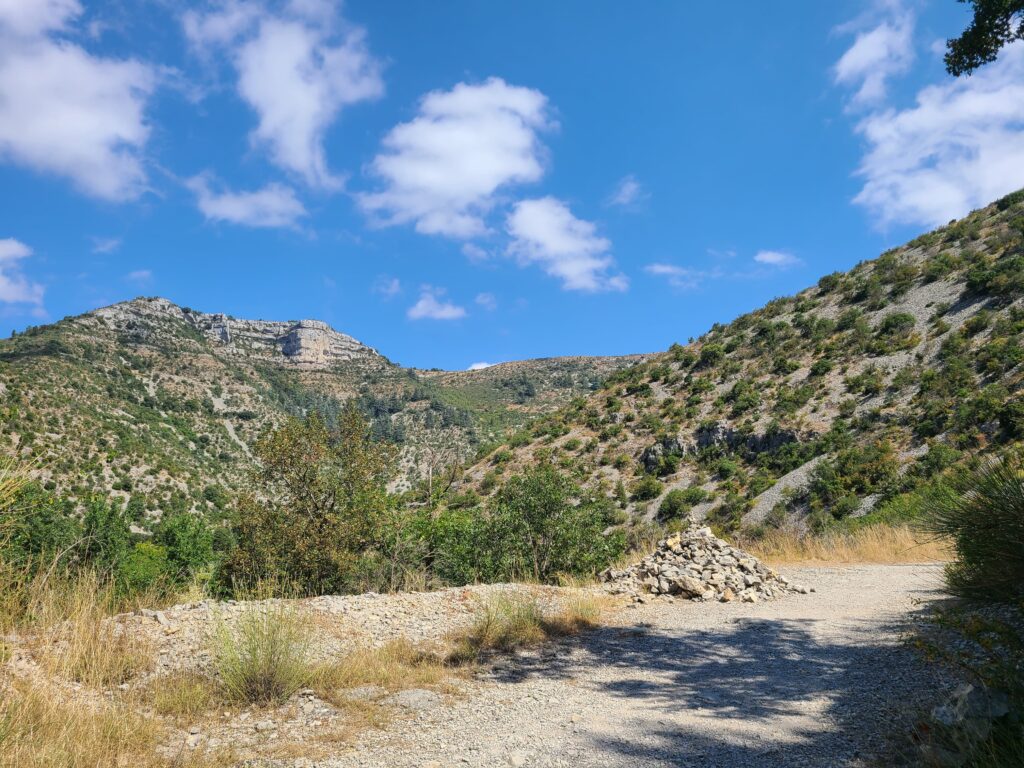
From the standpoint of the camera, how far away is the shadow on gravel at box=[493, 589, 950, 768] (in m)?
4.03

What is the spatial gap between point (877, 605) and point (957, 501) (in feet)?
16.9

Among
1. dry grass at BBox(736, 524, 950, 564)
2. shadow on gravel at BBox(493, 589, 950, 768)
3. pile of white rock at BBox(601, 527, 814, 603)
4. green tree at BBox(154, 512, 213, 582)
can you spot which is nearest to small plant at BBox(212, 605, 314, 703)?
shadow on gravel at BBox(493, 589, 950, 768)

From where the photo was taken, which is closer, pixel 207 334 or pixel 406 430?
pixel 406 430

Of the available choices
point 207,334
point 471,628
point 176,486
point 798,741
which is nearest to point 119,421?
point 176,486

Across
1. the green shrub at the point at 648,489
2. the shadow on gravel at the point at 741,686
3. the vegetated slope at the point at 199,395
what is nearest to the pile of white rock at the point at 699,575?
the shadow on gravel at the point at 741,686

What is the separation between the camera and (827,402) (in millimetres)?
31719

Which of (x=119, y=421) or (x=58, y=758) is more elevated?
(x=119, y=421)

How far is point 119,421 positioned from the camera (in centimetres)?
5662

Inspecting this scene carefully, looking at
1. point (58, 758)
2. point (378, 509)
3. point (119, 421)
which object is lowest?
point (58, 758)

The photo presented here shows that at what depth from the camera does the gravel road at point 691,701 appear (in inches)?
159

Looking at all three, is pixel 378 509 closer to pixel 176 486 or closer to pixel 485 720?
pixel 485 720

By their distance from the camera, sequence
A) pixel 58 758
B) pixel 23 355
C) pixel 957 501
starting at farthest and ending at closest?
pixel 23 355 → pixel 957 501 → pixel 58 758

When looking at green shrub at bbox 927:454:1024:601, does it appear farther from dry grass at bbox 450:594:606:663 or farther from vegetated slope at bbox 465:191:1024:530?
vegetated slope at bbox 465:191:1024:530

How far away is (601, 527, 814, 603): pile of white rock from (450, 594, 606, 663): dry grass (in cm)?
212
